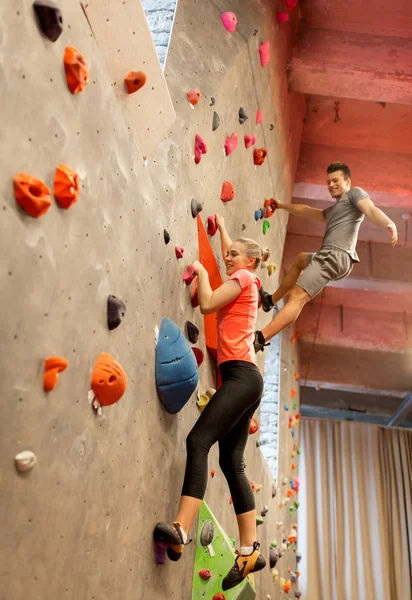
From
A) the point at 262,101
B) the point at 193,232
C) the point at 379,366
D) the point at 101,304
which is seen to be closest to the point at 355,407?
the point at 379,366

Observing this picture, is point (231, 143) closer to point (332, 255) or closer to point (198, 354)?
point (332, 255)

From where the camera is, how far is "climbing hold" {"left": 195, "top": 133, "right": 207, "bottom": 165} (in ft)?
8.37

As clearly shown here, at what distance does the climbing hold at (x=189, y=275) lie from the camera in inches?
96.7

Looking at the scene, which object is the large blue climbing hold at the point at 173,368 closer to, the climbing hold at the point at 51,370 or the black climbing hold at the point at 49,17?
the climbing hold at the point at 51,370

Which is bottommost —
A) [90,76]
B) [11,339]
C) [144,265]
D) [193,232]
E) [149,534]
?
[149,534]

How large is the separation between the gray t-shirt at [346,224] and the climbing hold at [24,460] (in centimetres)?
234

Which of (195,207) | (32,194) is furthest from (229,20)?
(32,194)

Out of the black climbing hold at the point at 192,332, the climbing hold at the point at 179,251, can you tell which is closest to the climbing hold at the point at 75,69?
the climbing hold at the point at 179,251

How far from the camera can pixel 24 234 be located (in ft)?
4.43

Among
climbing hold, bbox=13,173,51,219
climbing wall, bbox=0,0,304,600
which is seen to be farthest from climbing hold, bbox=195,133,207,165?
climbing hold, bbox=13,173,51,219

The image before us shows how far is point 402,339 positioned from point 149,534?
5370mm

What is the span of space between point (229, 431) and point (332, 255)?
4.19 ft

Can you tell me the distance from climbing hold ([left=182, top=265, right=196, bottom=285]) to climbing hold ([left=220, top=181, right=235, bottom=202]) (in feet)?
1.91

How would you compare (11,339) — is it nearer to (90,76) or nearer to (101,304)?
(101,304)
